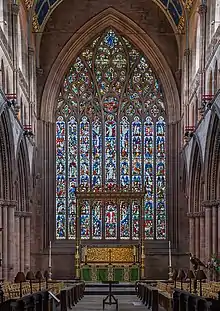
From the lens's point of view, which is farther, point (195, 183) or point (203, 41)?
point (195, 183)

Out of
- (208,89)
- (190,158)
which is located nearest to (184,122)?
(190,158)

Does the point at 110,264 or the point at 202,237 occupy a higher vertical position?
the point at 202,237

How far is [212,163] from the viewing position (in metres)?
38.7

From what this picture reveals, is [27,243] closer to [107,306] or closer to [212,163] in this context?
[212,163]

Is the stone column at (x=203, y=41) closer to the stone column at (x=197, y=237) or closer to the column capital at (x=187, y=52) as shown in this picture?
the column capital at (x=187, y=52)

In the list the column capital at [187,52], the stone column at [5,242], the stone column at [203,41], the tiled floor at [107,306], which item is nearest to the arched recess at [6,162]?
the stone column at [5,242]

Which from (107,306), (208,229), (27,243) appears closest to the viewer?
(107,306)

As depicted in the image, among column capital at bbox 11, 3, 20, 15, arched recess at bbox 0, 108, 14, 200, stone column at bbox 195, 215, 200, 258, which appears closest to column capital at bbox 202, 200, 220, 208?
stone column at bbox 195, 215, 200, 258

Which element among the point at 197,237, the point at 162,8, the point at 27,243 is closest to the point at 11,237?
the point at 27,243

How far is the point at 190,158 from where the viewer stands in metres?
45.0

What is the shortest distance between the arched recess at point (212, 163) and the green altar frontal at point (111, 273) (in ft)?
29.1

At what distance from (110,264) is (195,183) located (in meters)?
6.52

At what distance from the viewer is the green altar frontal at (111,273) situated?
45.8 meters

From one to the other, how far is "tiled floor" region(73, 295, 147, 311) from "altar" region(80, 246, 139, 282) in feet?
21.7
